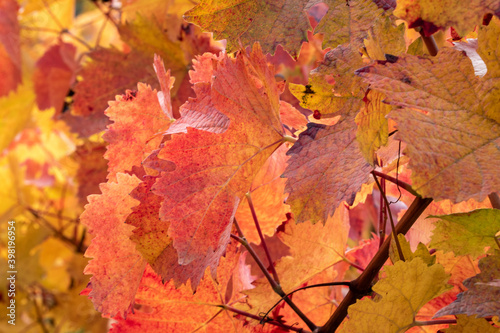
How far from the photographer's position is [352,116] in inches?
10.1

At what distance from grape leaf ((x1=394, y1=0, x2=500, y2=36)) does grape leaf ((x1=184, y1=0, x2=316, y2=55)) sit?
2.7 inches

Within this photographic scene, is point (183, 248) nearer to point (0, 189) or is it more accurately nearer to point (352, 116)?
point (352, 116)

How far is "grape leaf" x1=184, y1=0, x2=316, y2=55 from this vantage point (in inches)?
11.0

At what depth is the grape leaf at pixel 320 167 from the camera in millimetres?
249

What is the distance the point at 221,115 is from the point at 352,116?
0.24 feet

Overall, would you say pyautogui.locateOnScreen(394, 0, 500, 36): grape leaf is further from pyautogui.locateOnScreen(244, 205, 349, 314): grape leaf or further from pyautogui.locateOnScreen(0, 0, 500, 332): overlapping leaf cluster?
pyautogui.locateOnScreen(244, 205, 349, 314): grape leaf

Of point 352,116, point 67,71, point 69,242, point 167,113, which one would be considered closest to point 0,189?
point 69,242

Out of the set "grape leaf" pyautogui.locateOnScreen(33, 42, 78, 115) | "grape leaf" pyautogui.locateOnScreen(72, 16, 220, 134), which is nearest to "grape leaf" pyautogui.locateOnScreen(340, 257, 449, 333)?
"grape leaf" pyautogui.locateOnScreen(72, 16, 220, 134)

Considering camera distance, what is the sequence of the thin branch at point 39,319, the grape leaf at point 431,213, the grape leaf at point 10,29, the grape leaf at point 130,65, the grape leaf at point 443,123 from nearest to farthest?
the grape leaf at point 443,123 → the grape leaf at point 431,213 → the grape leaf at point 130,65 → the grape leaf at point 10,29 → the thin branch at point 39,319

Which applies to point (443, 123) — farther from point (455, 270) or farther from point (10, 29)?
point (10, 29)

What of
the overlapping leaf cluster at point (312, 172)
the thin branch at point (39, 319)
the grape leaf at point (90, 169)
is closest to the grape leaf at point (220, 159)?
the overlapping leaf cluster at point (312, 172)

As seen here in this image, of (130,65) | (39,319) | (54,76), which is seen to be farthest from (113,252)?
(39,319)

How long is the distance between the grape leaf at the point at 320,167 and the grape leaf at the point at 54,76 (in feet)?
2.30

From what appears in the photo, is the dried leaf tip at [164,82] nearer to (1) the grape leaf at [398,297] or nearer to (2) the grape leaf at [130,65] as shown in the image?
(1) the grape leaf at [398,297]
